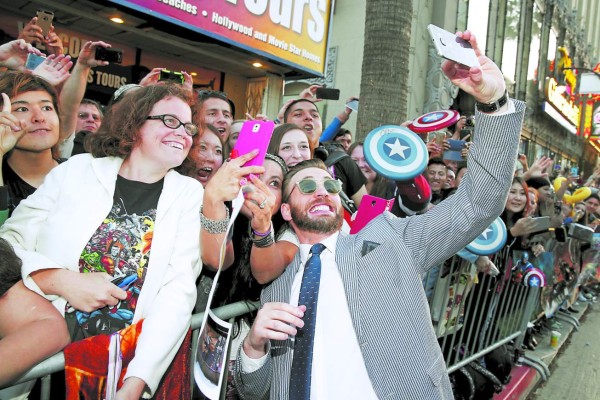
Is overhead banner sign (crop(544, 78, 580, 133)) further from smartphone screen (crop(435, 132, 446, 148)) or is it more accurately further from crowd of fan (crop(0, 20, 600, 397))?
crowd of fan (crop(0, 20, 600, 397))

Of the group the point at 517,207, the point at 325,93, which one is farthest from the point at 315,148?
the point at 517,207

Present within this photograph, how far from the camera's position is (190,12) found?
6020 mm

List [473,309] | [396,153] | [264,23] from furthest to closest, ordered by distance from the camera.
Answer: [264,23] < [473,309] < [396,153]

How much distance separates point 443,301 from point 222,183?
227 centimetres

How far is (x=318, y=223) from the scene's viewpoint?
2154 mm

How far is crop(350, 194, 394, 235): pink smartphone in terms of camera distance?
2.53 meters

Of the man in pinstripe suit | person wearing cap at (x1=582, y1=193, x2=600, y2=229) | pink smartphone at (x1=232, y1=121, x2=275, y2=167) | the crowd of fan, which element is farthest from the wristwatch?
person wearing cap at (x1=582, y1=193, x2=600, y2=229)

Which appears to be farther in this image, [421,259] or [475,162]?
[421,259]

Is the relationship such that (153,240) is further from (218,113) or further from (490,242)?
(490,242)

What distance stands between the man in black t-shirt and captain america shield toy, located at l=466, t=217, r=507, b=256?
3.14 ft

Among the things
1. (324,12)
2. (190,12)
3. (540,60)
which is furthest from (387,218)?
(540,60)

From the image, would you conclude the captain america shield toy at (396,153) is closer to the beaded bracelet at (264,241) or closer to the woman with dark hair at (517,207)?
the beaded bracelet at (264,241)

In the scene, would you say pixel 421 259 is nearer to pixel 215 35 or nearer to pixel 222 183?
pixel 222 183

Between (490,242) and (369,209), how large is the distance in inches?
47.1
